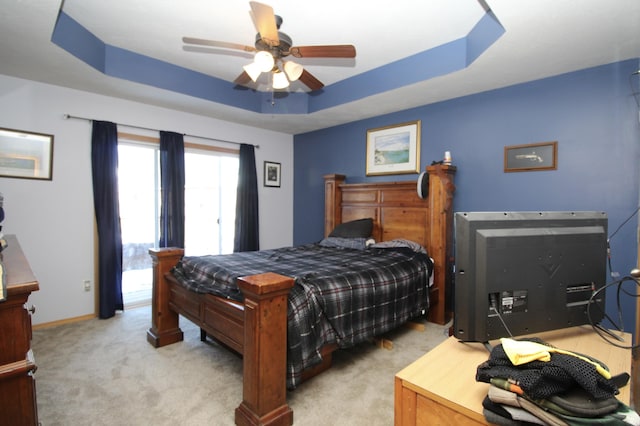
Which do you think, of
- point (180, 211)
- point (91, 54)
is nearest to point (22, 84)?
point (91, 54)

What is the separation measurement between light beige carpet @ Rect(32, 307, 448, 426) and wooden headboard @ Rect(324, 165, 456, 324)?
61 centimetres

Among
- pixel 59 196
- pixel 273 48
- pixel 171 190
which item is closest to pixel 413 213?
pixel 273 48

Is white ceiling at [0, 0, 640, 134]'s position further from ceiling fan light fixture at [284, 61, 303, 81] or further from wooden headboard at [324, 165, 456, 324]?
wooden headboard at [324, 165, 456, 324]

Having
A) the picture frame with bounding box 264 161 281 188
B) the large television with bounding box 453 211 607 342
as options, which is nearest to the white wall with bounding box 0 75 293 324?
the picture frame with bounding box 264 161 281 188

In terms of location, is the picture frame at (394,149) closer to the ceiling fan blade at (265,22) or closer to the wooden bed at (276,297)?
the wooden bed at (276,297)

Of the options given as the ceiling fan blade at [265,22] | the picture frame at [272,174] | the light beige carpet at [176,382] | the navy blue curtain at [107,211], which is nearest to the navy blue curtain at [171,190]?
the navy blue curtain at [107,211]

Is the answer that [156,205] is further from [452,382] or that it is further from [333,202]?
[452,382]

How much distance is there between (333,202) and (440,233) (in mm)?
1614

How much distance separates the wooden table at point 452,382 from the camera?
868mm

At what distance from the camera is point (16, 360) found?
1009 mm

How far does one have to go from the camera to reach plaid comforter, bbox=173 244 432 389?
2.01 meters

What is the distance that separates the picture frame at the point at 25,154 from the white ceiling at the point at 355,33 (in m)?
0.58

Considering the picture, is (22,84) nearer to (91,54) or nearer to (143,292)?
(91,54)

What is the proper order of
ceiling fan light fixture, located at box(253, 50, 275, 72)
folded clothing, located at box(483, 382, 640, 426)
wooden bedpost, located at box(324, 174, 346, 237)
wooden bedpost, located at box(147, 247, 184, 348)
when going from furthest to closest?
1. wooden bedpost, located at box(324, 174, 346, 237)
2. wooden bedpost, located at box(147, 247, 184, 348)
3. ceiling fan light fixture, located at box(253, 50, 275, 72)
4. folded clothing, located at box(483, 382, 640, 426)
